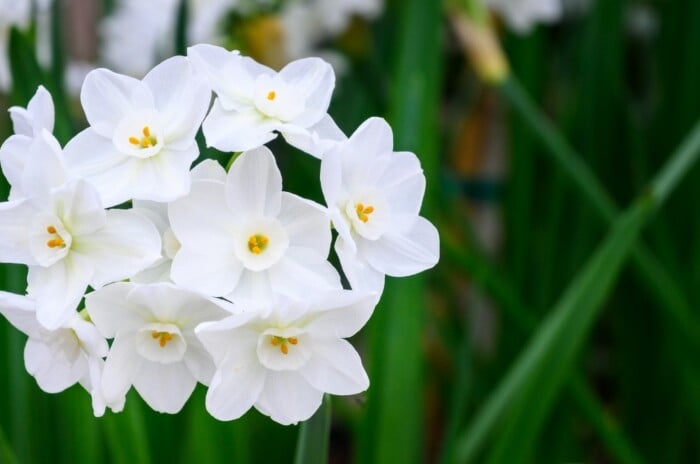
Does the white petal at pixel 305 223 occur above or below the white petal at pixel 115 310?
above

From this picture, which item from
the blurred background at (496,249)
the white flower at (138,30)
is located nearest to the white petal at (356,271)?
the blurred background at (496,249)

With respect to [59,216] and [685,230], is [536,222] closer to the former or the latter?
[685,230]

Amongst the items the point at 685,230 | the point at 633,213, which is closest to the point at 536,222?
the point at 685,230

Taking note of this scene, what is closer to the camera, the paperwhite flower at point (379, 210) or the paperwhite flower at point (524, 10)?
the paperwhite flower at point (379, 210)

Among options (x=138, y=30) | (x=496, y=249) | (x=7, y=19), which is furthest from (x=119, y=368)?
(x=496, y=249)

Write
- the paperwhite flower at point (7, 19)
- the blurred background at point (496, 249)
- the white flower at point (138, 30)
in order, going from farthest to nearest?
the white flower at point (138, 30) → the paperwhite flower at point (7, 19) → the blurred background at point (496, 249)

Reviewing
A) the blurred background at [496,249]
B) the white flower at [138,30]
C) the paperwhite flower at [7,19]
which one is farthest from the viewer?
the white flower at [138,30]

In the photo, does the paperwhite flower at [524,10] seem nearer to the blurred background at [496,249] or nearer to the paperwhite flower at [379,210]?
the blurred background at [496,249]

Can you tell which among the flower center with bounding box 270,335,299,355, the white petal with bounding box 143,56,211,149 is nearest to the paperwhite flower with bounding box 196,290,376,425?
the flower center with bounding box 270,335,299,355
